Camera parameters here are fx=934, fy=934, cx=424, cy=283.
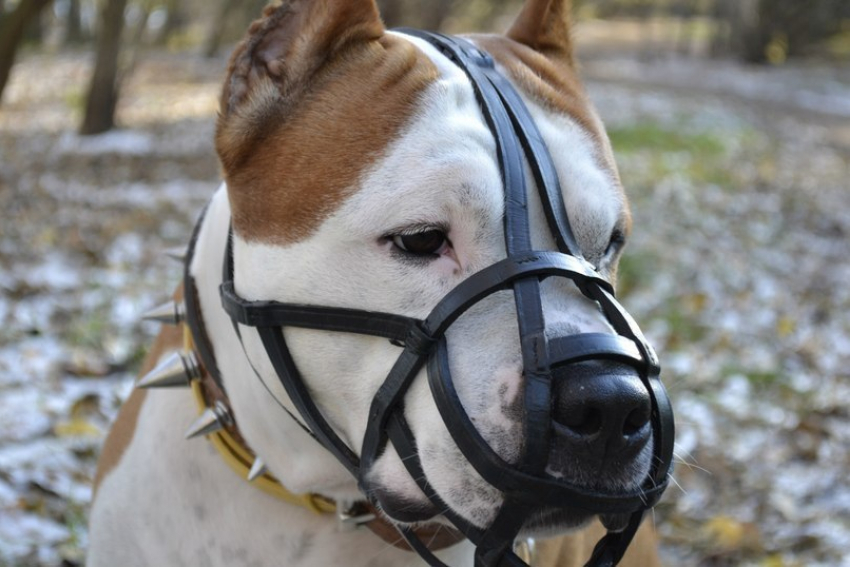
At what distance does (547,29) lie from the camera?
2326mm

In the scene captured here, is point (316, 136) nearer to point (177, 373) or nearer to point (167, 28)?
point (177, 373)

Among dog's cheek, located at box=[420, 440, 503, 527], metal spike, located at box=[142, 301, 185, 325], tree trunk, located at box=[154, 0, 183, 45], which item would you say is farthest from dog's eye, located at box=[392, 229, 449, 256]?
tree trunk, located at box=[154, 0, 183, 45]

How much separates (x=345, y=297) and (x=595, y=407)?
51cm

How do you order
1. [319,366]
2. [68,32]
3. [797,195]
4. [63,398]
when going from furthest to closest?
[68,32]
[797,195]
[63,398]
[319,366]

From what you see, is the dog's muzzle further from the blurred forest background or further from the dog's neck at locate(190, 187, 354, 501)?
the blurred forest background

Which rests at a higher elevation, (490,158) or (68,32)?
(490,158)

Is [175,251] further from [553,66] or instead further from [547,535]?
[547,535]

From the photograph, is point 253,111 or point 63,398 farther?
point 63,398

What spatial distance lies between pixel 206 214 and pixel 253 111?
19.0 inches

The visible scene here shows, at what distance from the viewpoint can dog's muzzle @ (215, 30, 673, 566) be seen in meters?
1.51

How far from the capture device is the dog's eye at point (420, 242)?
1.71 meters

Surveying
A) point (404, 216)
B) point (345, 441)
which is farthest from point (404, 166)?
point (345, 441)

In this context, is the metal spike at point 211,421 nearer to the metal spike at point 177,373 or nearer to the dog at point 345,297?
the dog at point 345,297

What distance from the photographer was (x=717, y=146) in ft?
40.6
